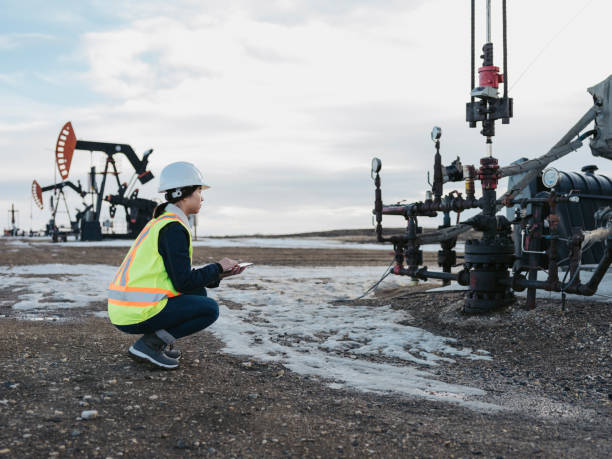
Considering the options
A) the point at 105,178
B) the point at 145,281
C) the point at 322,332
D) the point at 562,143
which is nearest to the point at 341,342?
the point at 322,332

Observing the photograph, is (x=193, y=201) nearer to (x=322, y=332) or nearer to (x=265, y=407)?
(x=265, y=407)

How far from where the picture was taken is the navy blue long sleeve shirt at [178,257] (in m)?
4.06

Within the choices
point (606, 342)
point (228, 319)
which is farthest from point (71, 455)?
point (606, 342)

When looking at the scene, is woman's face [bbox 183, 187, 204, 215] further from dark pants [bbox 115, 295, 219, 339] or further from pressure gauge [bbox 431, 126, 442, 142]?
pressure gauge [bbox 431, 126, 442, 142]

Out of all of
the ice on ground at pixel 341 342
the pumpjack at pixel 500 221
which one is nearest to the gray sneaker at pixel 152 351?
the ice on ground at pixel 341 342

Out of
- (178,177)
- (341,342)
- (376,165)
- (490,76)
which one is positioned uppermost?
(490,76)

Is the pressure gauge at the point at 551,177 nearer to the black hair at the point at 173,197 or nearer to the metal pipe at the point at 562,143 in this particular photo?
the metal pipe at the point at 562,143

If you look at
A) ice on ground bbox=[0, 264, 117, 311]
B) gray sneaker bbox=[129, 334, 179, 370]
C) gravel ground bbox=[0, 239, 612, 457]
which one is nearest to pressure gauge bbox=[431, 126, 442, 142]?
gravel ground bbox=[0, 239, 612, 457]

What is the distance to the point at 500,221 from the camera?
707 centimetres

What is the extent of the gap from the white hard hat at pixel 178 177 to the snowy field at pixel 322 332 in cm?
191

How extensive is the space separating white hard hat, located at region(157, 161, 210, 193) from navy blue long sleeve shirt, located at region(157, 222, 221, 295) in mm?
380

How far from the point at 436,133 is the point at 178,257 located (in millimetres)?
4606

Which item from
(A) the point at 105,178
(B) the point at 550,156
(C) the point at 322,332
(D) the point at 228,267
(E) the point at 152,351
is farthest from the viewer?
(A) the point at 105,178

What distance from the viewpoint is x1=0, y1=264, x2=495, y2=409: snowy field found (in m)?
4.86
